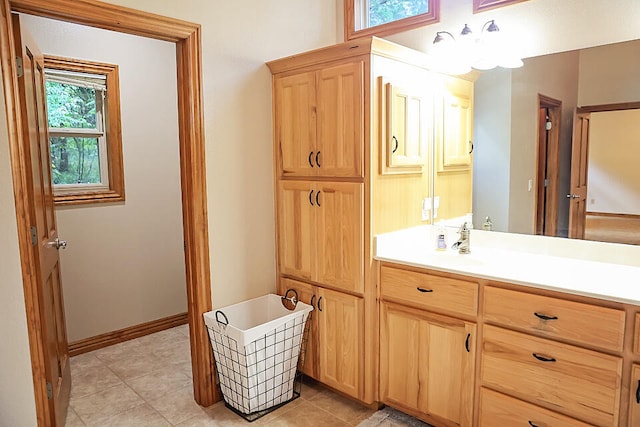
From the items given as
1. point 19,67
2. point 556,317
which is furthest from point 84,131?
point 556,317

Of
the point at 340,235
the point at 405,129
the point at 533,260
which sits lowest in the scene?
the point at 533,260

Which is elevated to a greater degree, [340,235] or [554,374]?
[340,235]

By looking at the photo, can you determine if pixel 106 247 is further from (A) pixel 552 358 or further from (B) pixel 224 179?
(A) pixel 552 358

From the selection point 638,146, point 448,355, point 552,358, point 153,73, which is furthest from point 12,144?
point 638,146

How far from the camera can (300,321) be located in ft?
8.30

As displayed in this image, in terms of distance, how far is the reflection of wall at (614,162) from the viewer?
2.06 metres

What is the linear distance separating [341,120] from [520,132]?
1009 millimetres

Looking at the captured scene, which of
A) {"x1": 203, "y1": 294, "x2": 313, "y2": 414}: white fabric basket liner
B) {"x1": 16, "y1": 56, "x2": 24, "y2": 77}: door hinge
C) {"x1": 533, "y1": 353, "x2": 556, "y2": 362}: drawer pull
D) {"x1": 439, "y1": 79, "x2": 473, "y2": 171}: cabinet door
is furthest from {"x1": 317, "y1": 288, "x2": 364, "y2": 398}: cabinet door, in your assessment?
{"x1": 16, "y1": 56, "x2": 24, "y2": 77}: door hinge

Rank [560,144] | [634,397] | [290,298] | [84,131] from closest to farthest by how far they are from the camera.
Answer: [634,397] → [560,144] → [290,298] → [84,131]

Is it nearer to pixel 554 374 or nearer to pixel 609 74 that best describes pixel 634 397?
pixel 554 374

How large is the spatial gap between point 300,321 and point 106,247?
175 cm

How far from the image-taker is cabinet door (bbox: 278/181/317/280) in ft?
8.56

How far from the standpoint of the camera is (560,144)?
231 cm

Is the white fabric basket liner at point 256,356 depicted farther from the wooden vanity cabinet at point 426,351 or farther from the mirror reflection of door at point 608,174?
the mirror reflection of door at point 608,174
